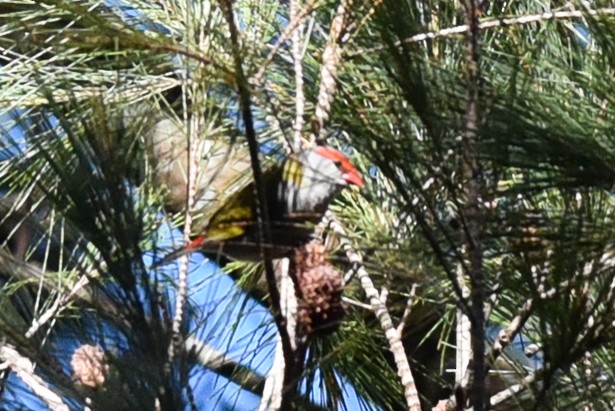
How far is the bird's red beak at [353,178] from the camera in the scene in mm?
1082

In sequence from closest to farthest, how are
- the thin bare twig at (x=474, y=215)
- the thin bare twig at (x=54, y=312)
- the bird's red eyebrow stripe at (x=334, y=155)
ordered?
the thin bare twig at (x=474, y=215), the thin bare twig at (x=54, y=312), the bird's red eyebrow stripe at (x=334, y=155)

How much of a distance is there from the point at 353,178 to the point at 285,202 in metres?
0.08

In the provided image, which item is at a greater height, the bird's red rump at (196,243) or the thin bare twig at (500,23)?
the thin bare twig at (500,23)

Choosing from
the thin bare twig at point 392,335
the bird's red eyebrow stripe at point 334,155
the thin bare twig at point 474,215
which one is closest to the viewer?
the thin bare twig at point 474,215

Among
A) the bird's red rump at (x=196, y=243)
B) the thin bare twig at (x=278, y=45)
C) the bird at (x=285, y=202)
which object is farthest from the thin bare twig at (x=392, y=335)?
the thin bare twig at (x=278, y=45)

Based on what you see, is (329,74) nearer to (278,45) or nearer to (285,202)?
(278,45)

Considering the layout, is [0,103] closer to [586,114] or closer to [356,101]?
[356,101]

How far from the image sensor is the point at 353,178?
1.10 m

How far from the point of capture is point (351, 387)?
4.48 feet

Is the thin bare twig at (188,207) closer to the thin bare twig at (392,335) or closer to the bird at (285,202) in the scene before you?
the bird at (285,202)

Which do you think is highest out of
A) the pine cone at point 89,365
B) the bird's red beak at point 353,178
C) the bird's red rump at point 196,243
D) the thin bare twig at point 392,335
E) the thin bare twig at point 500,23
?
the thin bare twig at point 500,23

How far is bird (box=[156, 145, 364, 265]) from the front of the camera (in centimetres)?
95

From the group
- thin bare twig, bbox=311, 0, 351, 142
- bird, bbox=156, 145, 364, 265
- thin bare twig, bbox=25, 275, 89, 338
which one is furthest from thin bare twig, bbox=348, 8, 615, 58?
thin bare twig, bbox=25, 275, 89, 338

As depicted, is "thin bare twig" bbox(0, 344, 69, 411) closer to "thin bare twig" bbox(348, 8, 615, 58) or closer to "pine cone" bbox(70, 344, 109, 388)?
"pine cone" bbox(70, 344, 109, 388)
